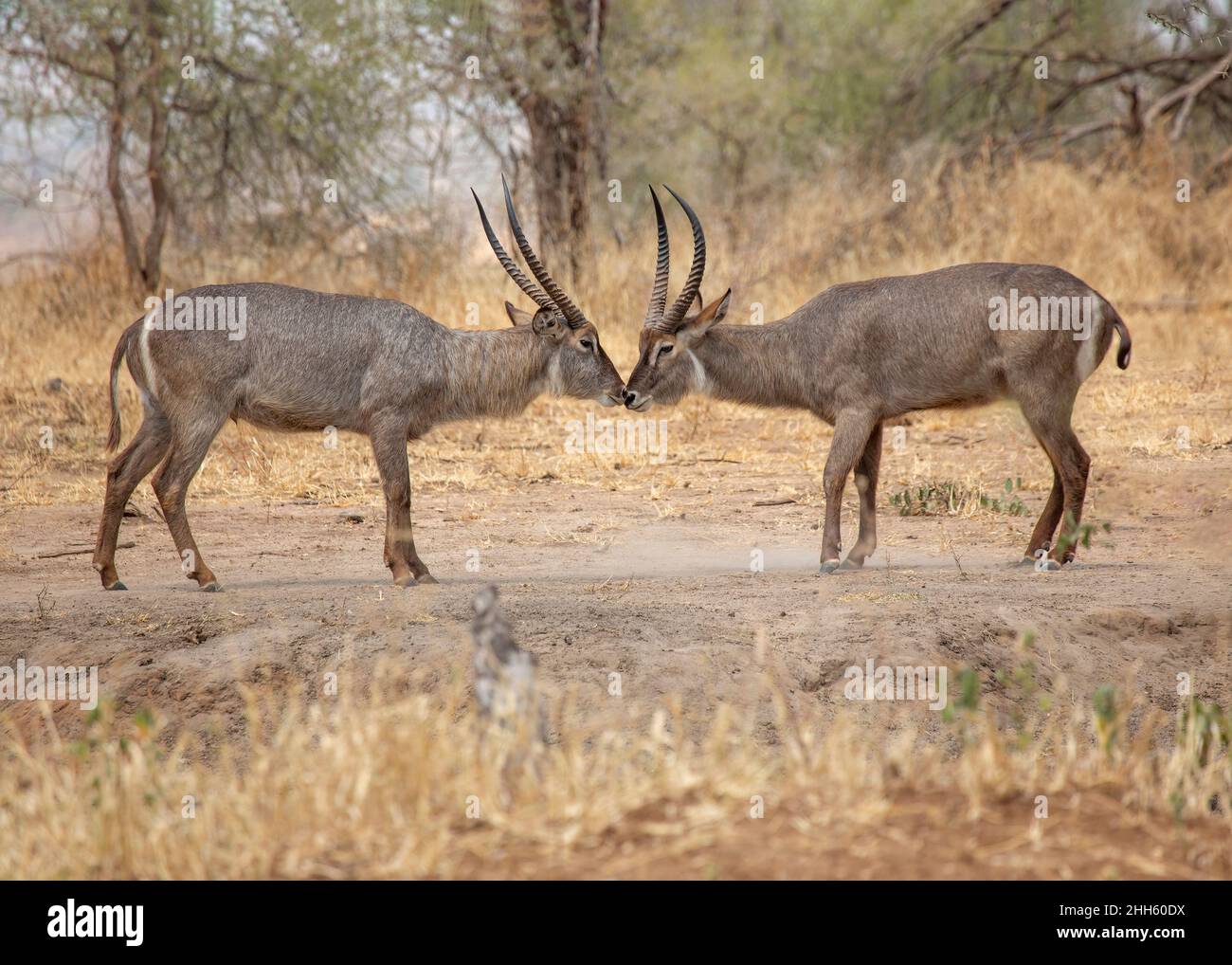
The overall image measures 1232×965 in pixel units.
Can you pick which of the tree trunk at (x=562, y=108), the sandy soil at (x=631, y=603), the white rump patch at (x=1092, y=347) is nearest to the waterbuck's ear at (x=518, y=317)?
the sandy soil at (x=631, y=603)

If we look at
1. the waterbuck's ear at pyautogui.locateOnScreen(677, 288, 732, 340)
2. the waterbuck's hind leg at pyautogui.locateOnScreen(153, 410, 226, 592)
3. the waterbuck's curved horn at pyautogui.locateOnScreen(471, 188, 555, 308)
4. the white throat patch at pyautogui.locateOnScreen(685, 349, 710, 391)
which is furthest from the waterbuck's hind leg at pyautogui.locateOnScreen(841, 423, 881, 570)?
the waterbuck's hind leg at pyautogui.locateOnScreen(153, 410, 226, 592)

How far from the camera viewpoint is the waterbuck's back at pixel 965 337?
22.2 feet

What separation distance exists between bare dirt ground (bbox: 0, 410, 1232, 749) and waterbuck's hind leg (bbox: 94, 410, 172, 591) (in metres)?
0.16

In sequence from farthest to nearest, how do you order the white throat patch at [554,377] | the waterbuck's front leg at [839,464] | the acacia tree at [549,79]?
the acacia tree at [549,79], the white throat patch at [554,377], the waterbuck's front leg at [839,464]

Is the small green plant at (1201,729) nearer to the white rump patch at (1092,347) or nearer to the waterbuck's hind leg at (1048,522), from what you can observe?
the waterbuck's hind leg at (1048,522)

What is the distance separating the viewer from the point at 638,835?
3291 mm

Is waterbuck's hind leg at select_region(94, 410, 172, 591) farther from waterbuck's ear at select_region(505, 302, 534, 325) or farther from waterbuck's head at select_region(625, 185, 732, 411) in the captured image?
waterbuck's head at select_region(625, 185, 732, 411)

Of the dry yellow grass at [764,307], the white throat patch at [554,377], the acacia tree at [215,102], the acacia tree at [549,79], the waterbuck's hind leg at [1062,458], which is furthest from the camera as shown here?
the acacia tree at [549,79]

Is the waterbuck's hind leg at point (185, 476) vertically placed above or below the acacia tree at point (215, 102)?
below

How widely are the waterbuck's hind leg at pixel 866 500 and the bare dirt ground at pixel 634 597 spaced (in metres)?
0.11

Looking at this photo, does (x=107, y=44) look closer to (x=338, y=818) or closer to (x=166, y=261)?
(x=166, y=261)

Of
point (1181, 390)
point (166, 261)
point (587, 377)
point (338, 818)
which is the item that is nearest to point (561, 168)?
point (166, 261)

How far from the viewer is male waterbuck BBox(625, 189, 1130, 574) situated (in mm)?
6770

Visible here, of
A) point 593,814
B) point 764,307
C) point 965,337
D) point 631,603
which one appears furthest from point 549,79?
point 593,814
